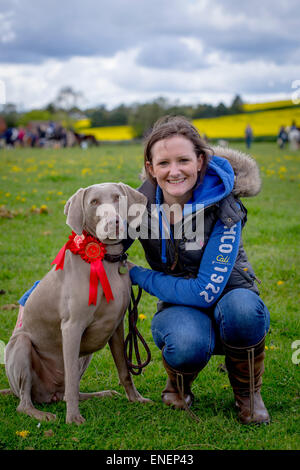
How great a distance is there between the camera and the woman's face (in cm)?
318

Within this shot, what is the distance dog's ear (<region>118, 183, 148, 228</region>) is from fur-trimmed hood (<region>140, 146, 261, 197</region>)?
23.0 inches

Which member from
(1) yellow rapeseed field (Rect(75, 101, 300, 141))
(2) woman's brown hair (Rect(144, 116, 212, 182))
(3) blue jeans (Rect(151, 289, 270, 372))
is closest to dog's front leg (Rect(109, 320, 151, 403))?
(3) blue jeans (Rect(151, 289, 270, 372))

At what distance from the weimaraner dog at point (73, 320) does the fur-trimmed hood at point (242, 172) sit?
63cm

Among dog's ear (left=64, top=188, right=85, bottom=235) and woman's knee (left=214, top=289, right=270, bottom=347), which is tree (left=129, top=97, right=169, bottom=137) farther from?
woman's knee (left=214, top=289, right=270, bottom=347)

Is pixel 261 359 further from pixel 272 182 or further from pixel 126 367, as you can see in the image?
pixel 272 182

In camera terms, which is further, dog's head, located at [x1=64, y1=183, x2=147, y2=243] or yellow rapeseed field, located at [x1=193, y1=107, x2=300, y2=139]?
yellow rapeseed field, located at [x1=193, y1=107, x2=300, y2=139]

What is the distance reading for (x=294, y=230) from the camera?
761cm

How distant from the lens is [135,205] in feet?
10.6

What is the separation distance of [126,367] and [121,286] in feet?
2.10

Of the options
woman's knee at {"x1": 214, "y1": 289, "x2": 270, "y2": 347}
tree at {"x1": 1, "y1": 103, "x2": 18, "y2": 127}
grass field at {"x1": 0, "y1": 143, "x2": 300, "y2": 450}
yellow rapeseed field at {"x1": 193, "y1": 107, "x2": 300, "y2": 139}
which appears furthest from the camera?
tree at {"x1": 1, "y1": 103, "x2": 18, "y2": 127}

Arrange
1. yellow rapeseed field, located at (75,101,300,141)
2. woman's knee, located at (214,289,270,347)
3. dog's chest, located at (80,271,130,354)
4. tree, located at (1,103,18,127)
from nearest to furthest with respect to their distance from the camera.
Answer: woman's knee, located at (214,289,270,347) → dog's chest, located at (80,271,130,354) → yellow rapeseed field, located at (75,101,300,141) → tree, located at (1,103,18,127)

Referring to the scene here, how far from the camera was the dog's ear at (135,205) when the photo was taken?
3.21 metres

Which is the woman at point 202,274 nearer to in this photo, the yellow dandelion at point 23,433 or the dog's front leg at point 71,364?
the dog's front leg at point 71,364

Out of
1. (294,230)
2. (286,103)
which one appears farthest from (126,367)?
(286,103)
